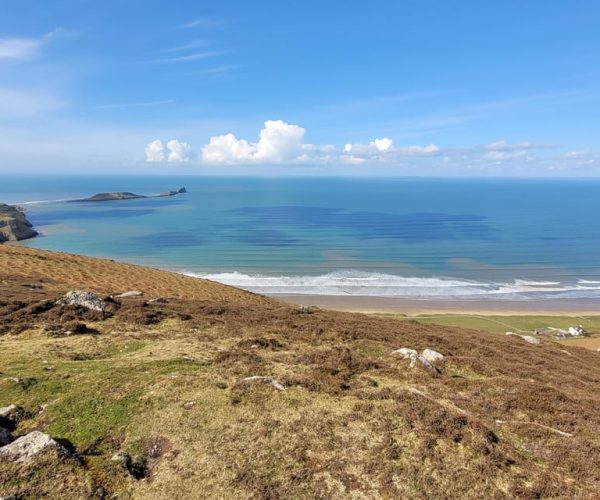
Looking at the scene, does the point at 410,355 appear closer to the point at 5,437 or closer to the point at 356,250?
the point at 5,437

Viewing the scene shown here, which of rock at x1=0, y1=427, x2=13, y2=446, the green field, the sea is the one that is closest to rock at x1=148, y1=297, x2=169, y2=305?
rock at x1=0, y1=427, x2=13, y2=446

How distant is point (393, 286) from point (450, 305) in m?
9.69

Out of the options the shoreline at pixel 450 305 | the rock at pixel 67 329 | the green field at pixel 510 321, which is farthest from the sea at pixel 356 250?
the rock at pixel 67 329

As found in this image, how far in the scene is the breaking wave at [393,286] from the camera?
179 ft

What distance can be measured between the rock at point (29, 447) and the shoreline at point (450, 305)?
39649 millimetres

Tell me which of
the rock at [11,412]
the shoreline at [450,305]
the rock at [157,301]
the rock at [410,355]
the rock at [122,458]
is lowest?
the shoreline at [450,305]

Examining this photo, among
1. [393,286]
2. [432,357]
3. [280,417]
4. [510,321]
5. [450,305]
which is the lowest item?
[450,305]

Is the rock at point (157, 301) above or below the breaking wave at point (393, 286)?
above

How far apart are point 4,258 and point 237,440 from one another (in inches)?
1396

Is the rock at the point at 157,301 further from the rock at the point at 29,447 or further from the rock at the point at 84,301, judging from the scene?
the rock at the point at 29,447

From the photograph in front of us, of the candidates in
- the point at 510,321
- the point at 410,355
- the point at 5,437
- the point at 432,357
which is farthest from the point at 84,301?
the point at 510,321

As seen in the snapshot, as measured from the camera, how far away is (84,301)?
61.1ft

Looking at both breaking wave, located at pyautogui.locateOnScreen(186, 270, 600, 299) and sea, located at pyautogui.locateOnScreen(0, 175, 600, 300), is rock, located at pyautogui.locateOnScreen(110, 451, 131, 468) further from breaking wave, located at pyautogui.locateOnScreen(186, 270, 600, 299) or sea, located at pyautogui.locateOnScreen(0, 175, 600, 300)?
sea, located at pyautogui.locateOnScreen(0, 175, 600, 300)

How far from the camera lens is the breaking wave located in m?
54.6
